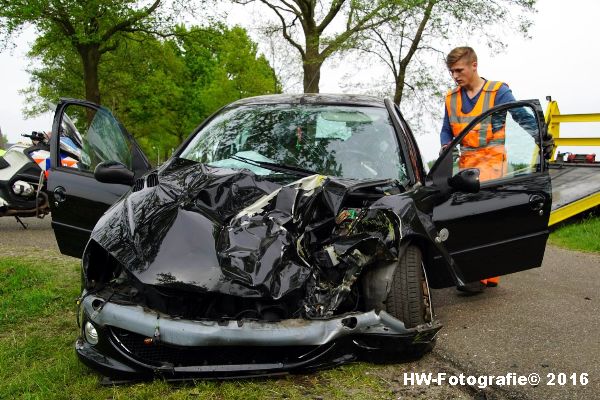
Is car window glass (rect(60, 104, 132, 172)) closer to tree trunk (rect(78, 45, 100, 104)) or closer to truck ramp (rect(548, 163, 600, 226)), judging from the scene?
truck ramp (rect(548, 163, 600, 226))

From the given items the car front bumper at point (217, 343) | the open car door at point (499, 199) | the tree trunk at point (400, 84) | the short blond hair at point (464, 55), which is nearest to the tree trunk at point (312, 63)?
the tree trunk at point (400, 84)

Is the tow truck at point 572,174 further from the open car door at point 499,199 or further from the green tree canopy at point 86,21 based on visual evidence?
the green tree canopy at point 86,21

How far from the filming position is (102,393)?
2760 millimetres

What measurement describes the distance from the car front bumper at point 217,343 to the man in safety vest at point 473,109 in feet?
6.57

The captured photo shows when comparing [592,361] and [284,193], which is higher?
[284,193]

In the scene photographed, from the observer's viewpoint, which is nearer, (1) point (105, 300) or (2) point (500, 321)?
(1) point (105, 300)

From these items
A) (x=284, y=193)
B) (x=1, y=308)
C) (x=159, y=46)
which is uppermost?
(x=159, y=46)

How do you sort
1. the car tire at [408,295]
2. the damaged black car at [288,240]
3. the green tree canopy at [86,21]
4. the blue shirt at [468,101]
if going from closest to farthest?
1. the damaged black car at [288,240]
2. the car tire at [408,295]
3. the blue shirt at [468,101]
4. the green tree canopy at [86,21]

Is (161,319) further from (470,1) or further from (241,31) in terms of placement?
(241,31)

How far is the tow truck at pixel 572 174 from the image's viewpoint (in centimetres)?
867

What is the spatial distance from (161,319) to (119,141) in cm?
226

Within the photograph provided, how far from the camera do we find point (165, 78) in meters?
29.9

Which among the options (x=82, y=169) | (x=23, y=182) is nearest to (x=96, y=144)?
(x=82, y=169)

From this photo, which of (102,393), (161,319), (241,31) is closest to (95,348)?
(102,393)
